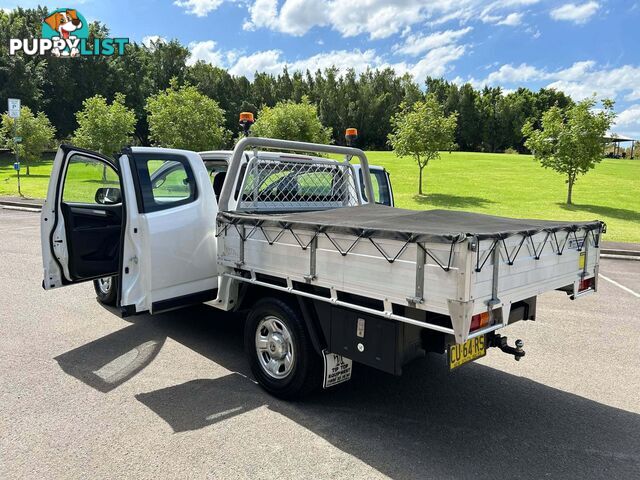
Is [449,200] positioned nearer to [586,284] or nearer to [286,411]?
[586,284]

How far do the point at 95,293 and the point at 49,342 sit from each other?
1.95m

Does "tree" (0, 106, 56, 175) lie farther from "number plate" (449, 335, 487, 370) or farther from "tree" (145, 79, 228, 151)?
"number plate" (449, 335, 487, 370)

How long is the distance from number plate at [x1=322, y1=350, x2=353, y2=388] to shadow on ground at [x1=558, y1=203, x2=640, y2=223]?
19411 mm

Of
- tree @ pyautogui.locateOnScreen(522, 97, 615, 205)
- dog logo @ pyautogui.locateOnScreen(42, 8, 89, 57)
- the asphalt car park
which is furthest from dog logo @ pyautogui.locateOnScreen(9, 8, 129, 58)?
the asphalt car park

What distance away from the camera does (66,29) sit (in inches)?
1880

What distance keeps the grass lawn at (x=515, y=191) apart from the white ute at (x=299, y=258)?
510 inches

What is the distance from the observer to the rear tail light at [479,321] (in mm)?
2703

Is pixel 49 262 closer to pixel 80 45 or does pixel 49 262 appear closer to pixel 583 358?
pixel 583 358

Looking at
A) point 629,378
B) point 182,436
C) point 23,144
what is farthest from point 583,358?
point 23,144

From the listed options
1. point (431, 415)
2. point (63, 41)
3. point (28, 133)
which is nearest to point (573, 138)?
point (431, 415)

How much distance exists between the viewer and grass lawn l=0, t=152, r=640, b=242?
1980 cm

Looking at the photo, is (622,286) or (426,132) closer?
(622,286)

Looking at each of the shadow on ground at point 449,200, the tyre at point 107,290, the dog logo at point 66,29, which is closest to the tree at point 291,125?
the shadow on ground at point 449,200

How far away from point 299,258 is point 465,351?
1323 mm
